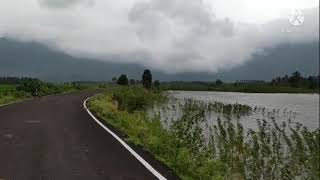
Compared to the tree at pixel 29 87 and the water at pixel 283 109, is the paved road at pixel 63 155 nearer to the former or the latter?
the water at pixel 283 109

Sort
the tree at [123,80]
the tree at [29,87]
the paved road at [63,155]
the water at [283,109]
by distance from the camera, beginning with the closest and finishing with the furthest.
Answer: the paved road at [63,155] < the water at [283,109] < the tree at [29,87] < the tree at [123,80]

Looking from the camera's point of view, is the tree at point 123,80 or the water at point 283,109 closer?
the water at point 283,109

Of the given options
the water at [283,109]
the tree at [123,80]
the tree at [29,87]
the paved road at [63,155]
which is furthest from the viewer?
the tree at [123,80]

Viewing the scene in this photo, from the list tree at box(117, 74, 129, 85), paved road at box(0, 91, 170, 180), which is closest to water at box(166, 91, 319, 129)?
paved road at box(0, 91, 170, 180)

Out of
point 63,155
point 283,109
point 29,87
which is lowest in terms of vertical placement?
point 283,109

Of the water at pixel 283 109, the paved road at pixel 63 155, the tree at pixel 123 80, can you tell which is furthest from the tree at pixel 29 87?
the tree at pixel 123 80

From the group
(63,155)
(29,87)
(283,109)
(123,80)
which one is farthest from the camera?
(123,80)

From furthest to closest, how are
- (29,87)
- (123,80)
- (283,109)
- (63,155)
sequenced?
(123,80) < (283,109) < (29,87) < (63,155)


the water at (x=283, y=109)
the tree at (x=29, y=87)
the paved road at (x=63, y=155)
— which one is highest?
the tree at (x=29, y=87)

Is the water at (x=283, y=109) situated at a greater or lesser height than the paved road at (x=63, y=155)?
lesser

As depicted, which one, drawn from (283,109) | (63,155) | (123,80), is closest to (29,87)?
(283,109)

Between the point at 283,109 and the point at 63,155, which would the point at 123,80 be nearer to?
the point at 283,109

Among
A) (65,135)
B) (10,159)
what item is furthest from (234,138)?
(10,159)

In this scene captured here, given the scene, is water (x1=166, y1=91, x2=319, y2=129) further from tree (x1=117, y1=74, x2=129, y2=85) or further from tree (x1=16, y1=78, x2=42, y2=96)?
tree (x1=117, y1=74, x2=129, y2=85)
